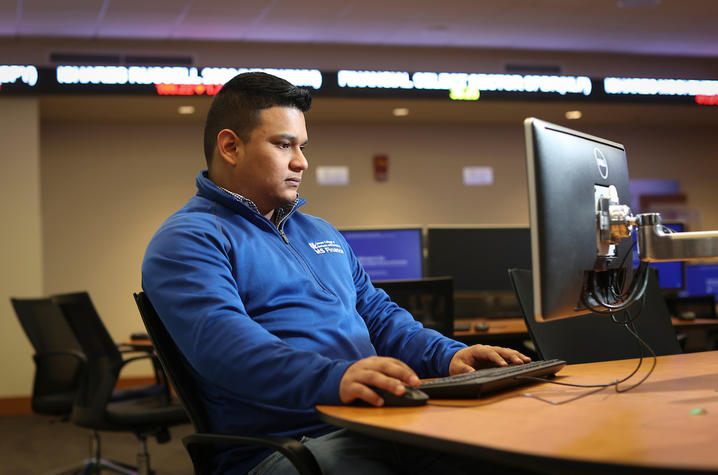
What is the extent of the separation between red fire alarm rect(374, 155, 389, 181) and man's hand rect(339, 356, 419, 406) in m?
6.81

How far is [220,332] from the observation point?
4.07 feet

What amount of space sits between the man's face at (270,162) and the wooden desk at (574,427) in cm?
68

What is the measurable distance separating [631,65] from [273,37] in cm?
393

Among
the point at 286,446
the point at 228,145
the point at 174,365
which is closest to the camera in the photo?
the point at 286,446

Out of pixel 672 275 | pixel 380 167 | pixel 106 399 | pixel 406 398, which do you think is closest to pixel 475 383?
pixel 406 398

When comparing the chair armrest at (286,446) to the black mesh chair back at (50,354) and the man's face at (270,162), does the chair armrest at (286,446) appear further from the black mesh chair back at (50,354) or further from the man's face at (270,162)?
the black mesh chair back at (50,354)

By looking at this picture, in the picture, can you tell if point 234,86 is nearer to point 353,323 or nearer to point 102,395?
point 353,323

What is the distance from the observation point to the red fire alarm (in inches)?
310

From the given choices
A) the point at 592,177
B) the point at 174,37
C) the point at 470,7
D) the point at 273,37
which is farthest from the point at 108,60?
the point at 592,177

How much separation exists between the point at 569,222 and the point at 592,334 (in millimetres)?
959

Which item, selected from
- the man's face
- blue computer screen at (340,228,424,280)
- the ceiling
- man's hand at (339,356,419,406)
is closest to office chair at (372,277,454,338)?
blue computer screen at (340,228,424,280)

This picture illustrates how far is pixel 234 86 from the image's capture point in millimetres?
1701

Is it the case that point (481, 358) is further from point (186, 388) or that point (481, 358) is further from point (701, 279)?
point (701, 279)

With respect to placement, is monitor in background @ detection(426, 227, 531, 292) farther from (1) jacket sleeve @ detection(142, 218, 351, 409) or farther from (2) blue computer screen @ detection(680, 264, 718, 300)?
(1) jacket sleeve @ detection(142, 218, 351, 409)
